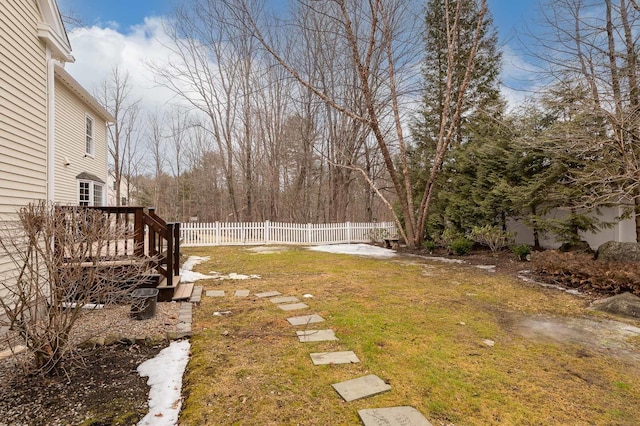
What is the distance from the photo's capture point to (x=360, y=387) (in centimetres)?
233

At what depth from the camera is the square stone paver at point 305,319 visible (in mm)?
3764

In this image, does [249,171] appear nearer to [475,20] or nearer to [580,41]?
[475,20]

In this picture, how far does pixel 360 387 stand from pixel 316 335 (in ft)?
3.51

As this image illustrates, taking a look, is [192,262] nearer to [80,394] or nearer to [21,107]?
[21,107]

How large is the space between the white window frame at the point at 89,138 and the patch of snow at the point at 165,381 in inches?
443

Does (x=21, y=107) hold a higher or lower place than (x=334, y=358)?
higher

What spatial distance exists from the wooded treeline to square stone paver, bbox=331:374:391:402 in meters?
5.32

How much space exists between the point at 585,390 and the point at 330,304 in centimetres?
280

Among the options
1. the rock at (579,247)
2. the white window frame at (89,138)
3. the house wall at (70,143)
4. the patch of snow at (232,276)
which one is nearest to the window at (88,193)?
the house wall at (70,143)

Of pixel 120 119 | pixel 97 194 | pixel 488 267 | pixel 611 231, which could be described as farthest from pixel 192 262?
pixel 120 119

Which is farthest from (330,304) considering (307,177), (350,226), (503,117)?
(307,177)

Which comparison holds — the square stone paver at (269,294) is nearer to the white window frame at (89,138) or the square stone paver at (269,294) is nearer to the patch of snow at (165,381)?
the patch of snow at (165,381)

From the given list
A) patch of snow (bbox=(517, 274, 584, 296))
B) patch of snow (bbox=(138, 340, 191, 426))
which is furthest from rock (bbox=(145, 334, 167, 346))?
patch of snow (bbox=(517, 274, 584, 296))

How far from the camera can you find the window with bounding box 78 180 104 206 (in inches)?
436
